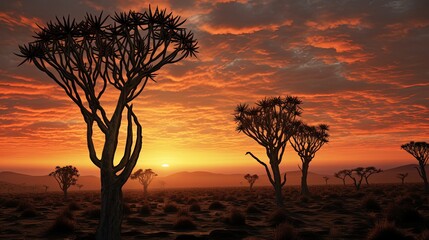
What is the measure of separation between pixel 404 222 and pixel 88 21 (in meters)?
15.8

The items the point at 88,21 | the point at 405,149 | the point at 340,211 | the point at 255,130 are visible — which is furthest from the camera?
the point at 405,149

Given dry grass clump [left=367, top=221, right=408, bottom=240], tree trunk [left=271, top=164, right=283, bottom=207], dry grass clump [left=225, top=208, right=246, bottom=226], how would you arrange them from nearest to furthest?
dry grass clump [left=367, top=221, right=408, bottom=240]
dry grass clump [left=225, top=208, right=246, bottom=226]
tree trunk [left=271, top=164, right=283, bottom=207]

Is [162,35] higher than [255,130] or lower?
higher

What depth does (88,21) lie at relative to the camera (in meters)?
10.4

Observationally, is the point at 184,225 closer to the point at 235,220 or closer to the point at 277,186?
the point at 235,220

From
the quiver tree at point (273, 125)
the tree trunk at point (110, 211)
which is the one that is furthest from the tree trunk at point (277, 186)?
the tree trunk at point (110, 211)

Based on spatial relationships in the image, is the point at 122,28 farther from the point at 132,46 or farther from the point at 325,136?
the point at 325,136

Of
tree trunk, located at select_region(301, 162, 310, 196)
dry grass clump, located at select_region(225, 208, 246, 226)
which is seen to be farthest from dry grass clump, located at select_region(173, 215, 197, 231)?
tree trunk, located at select_region(301, 162, 310, 196)

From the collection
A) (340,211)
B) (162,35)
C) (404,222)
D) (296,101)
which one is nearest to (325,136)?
(296,101)

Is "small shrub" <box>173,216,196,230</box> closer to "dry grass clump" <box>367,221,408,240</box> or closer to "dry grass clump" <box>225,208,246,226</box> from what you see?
"dry grass clump" <box>225,208,246,226</box>

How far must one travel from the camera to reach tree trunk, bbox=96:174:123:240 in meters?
9.38

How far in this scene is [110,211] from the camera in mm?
9477

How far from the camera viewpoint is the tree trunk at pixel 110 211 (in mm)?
9375

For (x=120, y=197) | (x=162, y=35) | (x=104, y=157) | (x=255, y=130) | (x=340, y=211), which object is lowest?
(x=340, y=211)
